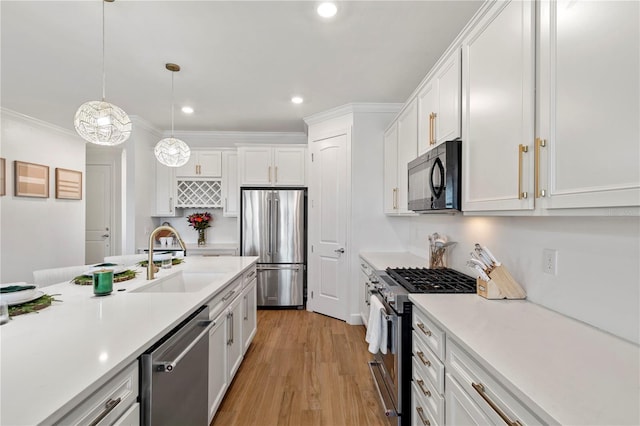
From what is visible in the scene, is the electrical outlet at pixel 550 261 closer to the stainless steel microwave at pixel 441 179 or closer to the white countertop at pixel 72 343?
the stainless steel microwave at pixel 441 179

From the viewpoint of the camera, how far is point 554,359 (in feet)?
2.99

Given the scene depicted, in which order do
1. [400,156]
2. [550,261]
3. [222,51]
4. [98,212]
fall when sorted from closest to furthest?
[550,261] < [222,51] < [400,156] < [98,212]

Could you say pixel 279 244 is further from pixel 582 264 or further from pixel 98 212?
pixel 98 212

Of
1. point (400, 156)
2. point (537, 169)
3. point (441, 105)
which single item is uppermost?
point (441, 105)

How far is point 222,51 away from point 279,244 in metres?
2.54

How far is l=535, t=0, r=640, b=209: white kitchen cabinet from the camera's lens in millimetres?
795

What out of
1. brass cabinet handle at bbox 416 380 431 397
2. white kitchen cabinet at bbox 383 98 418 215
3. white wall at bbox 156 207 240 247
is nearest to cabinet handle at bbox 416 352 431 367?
brass cabinet handle at bbox 416 380 431 397

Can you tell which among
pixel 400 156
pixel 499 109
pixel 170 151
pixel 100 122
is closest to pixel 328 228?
pixel 400 156

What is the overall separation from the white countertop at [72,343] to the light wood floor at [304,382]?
982 millimetres

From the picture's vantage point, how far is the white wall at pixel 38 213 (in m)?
3.84

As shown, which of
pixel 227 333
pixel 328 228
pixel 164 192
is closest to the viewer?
pixel 227 333

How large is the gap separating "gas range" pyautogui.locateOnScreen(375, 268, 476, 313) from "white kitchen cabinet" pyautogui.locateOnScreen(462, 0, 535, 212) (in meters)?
0.51

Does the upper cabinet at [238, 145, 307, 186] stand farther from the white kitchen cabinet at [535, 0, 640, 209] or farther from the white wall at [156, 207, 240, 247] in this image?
the white kitchen cabinet at [535, 0, 640, 209]

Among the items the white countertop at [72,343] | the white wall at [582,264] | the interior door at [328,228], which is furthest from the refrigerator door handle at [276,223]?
the white wall at [582,264]
